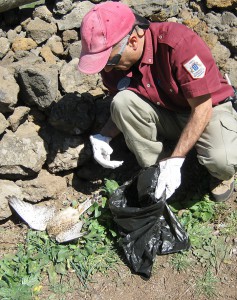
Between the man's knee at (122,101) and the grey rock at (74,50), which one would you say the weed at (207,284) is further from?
the grey rock at (74,50)

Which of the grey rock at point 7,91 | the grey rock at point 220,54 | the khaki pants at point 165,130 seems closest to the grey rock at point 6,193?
the grey rock at point 7,91

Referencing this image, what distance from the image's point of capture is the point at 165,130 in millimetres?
3283

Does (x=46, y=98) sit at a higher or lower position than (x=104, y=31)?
lower

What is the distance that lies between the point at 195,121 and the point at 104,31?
722 mm

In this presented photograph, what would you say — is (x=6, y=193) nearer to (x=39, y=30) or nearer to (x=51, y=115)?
(x=51, y=115)

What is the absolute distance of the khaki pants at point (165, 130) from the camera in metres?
3.02

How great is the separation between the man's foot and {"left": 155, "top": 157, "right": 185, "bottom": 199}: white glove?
0.49m

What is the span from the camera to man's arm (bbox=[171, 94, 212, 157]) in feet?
9.21

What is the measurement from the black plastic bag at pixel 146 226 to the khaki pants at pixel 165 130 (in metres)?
0.25

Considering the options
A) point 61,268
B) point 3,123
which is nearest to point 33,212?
point 61,268

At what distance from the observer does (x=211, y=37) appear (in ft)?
12.8

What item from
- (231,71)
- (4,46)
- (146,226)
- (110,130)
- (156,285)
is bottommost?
(156,285)

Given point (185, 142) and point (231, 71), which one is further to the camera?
point (231, 71)

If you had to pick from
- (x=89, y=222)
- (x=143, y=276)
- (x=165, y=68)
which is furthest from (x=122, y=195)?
(x=165, y=68)
